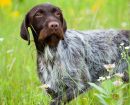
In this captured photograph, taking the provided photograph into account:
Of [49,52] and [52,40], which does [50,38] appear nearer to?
[52,40]

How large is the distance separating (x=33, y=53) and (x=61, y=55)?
0.67 metres

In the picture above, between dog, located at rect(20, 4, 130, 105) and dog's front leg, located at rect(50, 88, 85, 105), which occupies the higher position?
dog, located at rect(20, 4, 130, 105)

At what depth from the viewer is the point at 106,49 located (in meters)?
9.06

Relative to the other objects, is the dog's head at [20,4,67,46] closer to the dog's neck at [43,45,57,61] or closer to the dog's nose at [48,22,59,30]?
the dog's nose at [48,22,59,30]

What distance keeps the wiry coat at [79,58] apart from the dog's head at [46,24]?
243 millimetres

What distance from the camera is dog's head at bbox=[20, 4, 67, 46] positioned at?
25.8ft

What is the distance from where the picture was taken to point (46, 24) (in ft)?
26.1

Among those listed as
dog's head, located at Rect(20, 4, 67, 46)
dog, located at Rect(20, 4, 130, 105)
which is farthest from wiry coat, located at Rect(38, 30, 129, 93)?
dog's head, located at Rect(20, 4, 67, 46)

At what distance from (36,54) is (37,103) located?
1.23 meters

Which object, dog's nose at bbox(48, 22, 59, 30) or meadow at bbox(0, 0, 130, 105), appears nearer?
meadow at bbox(0, 0, 130, 105)

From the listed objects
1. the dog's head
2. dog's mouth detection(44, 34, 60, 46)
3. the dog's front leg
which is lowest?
the dog's front leg

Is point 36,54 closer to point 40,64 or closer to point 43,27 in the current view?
point 40,64

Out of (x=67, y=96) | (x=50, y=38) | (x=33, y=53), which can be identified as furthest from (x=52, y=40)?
(x=33, y=53)

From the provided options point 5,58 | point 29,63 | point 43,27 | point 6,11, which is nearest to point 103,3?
point 6,11
